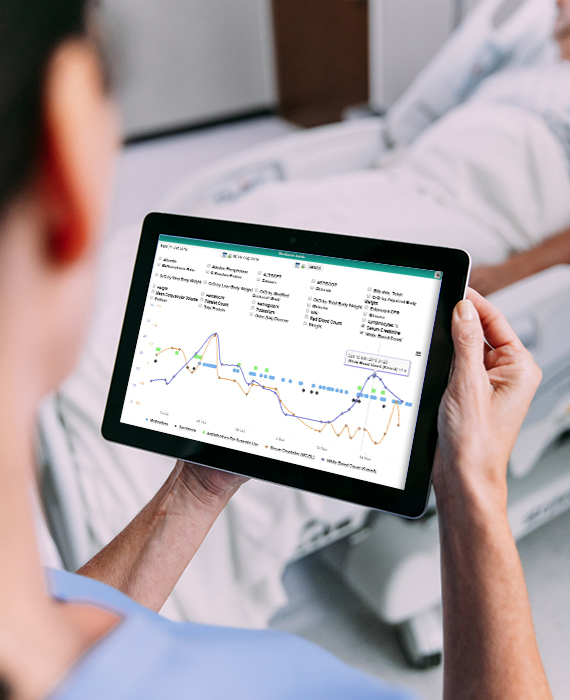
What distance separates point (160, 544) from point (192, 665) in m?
0.40

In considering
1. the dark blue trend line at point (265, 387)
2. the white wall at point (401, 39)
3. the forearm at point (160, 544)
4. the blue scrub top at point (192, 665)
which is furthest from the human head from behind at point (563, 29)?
the blue scrub top at point (192, 665)

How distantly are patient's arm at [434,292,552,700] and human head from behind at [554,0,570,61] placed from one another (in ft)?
3.40

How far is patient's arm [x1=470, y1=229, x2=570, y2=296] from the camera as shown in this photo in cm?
111

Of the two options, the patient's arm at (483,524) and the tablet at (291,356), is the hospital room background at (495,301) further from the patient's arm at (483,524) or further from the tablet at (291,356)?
the patient's arm at (483,524)

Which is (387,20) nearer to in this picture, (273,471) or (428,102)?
(428,102)

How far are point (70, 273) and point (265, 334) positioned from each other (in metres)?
0.45

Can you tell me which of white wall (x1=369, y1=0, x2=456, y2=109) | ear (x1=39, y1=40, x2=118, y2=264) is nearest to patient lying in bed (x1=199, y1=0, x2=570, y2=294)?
white wall (x1=369, y1=0, x2=456, y2=109)

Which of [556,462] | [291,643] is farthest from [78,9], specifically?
[556,462]

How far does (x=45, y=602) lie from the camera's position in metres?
0.23

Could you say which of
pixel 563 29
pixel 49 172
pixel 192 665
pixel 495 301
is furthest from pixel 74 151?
pixel 563 29

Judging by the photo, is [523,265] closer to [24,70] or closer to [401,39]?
[24,70]

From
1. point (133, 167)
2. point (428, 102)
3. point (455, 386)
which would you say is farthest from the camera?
point (133, 167)

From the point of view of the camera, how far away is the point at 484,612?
1.51 feet

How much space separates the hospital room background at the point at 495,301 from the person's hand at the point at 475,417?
332mm
